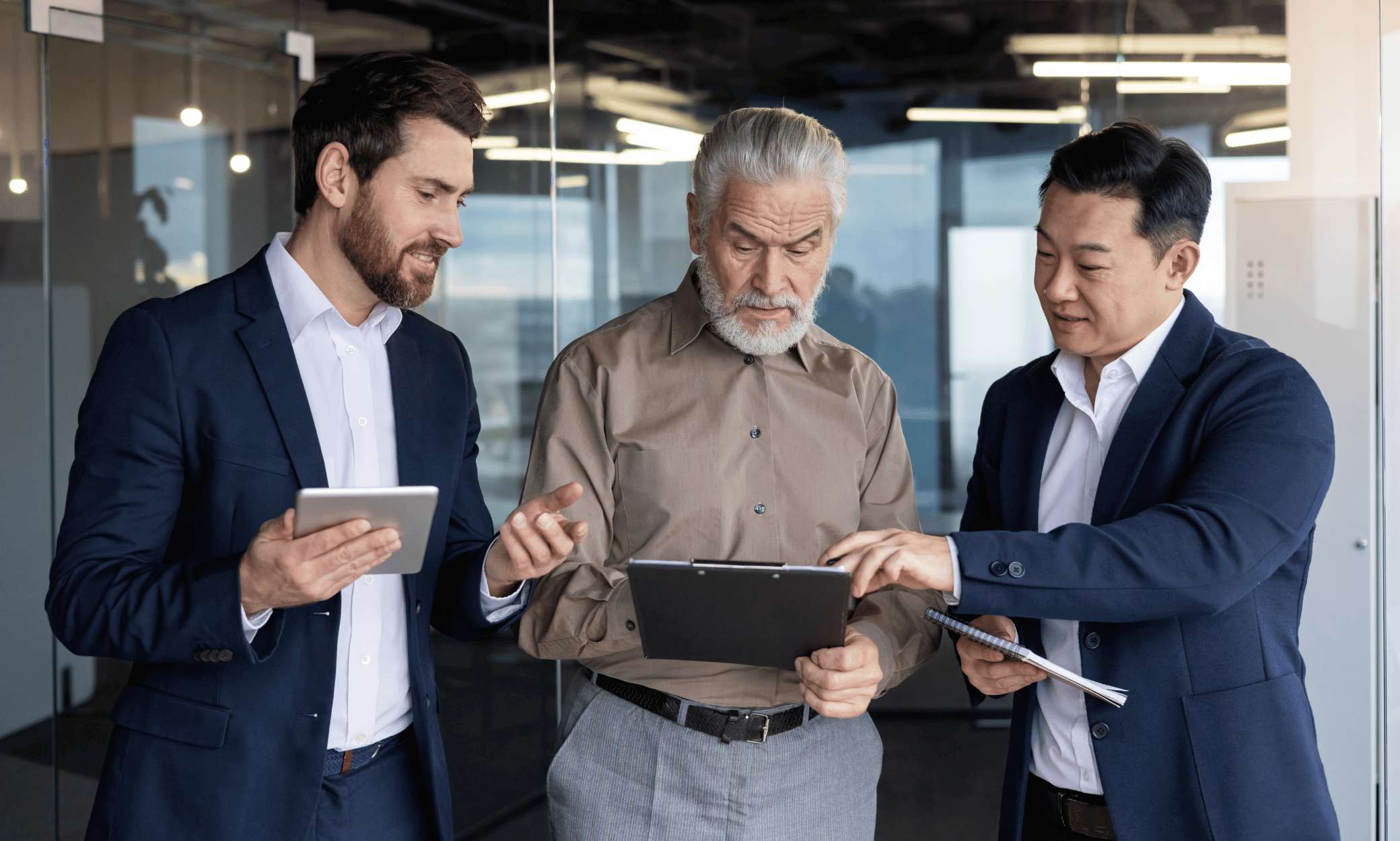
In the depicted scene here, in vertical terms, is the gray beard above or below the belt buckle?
above

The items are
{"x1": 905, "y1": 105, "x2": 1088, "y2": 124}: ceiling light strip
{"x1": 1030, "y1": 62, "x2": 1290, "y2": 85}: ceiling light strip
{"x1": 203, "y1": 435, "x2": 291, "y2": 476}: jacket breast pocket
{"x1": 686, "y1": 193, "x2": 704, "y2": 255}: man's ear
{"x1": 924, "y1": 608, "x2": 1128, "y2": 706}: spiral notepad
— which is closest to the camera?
{"x1": 924, "y1": 608, "x2": 1128, "y2": 706}: spiral notepad

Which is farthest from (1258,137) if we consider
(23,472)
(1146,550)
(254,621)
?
(23,472)

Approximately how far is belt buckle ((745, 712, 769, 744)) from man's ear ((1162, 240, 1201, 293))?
108 centimetres

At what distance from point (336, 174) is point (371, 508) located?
0.82m

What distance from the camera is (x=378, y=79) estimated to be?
1.97 meters

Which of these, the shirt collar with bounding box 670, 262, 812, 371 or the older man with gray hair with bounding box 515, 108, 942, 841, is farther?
the shirt collar with bounding box 670, 262, 812, 371

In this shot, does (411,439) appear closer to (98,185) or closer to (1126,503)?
(1126,503)

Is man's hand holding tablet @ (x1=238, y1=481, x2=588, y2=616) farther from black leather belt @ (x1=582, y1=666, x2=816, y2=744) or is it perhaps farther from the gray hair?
the gray hair

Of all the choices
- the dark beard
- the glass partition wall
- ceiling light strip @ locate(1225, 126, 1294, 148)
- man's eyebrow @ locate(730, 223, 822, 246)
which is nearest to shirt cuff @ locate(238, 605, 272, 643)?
the dark beard

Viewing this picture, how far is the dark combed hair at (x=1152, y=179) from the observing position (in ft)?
6.11

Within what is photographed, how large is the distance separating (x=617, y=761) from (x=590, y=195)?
3579 millimetres

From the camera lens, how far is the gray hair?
2.09 metres

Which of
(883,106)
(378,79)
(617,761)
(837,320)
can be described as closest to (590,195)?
(837,320)

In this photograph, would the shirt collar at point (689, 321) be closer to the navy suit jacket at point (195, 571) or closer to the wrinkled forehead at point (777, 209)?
the wrinkled forehead at point (777, 209)
